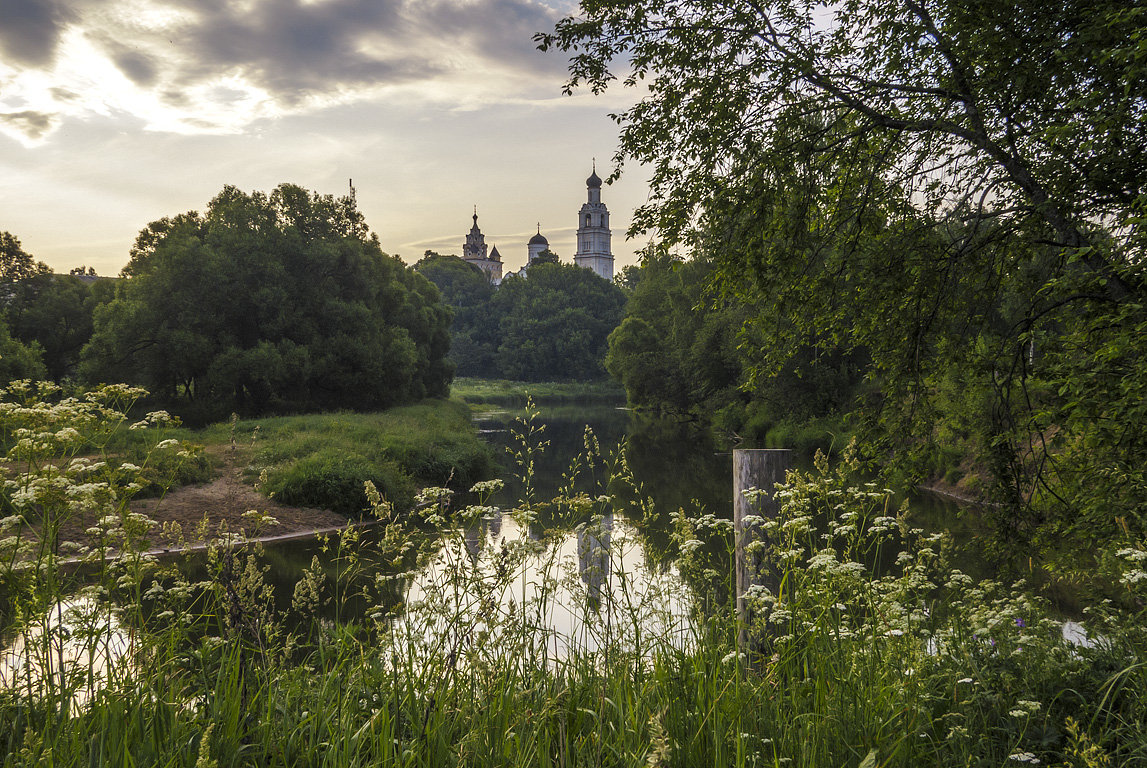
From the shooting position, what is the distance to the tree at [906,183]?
620 centimetres

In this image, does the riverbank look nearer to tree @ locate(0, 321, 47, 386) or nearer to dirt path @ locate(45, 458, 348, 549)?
dirt path @ locate(45, 458, 348, 549)

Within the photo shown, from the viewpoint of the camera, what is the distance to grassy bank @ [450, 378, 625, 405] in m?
67.8

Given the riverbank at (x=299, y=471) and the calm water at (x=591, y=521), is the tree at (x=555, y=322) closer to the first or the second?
the calm water at (x=591, y=521)

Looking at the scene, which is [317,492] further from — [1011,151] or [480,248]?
[480,248]

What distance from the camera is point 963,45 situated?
6.51m

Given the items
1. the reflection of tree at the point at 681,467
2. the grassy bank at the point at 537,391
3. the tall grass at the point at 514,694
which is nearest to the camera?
the tall grass at the point at 514,694

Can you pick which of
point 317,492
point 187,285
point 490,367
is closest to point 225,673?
point 317,492

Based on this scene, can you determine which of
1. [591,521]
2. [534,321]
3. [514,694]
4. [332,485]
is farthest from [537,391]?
[514,694]

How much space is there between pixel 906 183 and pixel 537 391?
72.7 meters

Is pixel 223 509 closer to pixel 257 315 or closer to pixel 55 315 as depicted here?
pixel 257 315

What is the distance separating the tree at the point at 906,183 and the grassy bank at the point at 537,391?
2170 inches

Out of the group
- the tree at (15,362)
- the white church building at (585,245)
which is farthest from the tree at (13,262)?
the white church building at (585,245)

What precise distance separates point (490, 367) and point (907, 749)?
93.9 meters

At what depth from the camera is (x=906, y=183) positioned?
7.96 meters
